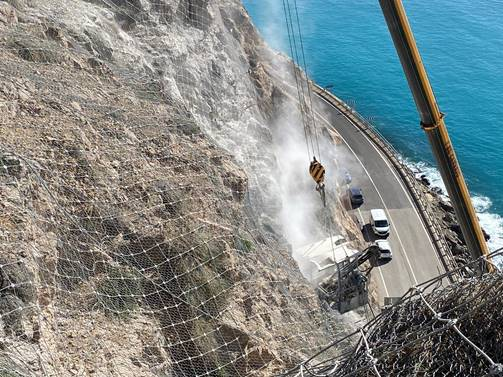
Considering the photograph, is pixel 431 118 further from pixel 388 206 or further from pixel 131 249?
pixel 388 206

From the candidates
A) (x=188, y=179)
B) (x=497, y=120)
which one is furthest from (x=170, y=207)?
(x=497, y=120)

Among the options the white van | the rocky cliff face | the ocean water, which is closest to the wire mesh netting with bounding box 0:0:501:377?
the rocky cliff face

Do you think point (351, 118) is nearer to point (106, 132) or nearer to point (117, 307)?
point (106, 132)

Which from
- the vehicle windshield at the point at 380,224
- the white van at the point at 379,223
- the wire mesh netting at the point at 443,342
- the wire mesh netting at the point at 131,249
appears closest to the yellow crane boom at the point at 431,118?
the wire mesh netting at the point at 131,249

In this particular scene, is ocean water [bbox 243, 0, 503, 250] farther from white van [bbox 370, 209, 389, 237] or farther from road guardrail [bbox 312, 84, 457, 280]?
white van [bbox 370, 209, 389, 237]

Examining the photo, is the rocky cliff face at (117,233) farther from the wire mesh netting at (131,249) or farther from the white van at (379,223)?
the white van at (379,223)

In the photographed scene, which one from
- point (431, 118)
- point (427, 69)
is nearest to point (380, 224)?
point (431, 118)
